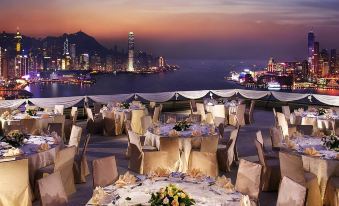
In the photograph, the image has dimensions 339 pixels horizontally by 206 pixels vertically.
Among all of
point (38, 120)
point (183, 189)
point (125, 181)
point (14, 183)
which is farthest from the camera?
point (38, 120)

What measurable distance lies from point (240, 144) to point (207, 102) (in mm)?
3641

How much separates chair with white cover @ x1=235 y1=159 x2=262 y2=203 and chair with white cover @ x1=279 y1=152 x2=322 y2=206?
99cm

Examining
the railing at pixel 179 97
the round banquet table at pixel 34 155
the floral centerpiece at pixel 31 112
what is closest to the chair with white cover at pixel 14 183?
the round banquet table at pixel 34 155

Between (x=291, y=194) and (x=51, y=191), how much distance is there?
2.08 m

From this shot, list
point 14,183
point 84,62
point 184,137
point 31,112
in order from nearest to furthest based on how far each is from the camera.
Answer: point 14,183 < point 184,137 < point 31,112 < point 84,62

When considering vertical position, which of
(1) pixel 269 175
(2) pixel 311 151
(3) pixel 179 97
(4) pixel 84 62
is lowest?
(1) pixel 269 175

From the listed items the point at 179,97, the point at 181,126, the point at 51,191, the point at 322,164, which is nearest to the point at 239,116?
the point at 181,126

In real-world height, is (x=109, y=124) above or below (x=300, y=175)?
above

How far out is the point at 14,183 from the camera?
16.9ft

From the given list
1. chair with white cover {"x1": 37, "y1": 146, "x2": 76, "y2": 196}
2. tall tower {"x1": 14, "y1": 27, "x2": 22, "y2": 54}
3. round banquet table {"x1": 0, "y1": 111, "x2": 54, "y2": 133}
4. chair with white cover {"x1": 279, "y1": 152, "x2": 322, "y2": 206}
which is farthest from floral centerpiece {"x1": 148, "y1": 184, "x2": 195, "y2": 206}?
tall tower {"x1": 14, "y1": 27, "x2": 22, "y2": 54}

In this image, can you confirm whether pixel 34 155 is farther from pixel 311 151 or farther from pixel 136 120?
pixel 136 120

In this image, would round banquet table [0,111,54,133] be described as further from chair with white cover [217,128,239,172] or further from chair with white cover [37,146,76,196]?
chair with white cover [217,128,239,172]

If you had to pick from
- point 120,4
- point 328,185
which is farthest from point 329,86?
point 328,185

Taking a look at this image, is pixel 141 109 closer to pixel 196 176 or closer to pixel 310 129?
pixel 310 129
